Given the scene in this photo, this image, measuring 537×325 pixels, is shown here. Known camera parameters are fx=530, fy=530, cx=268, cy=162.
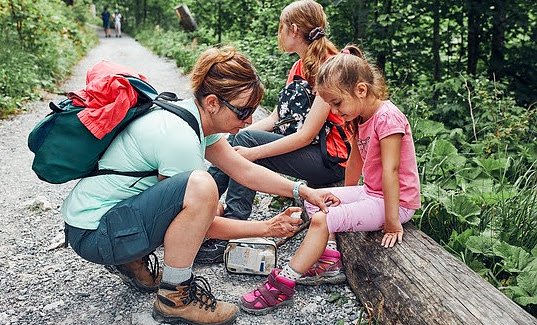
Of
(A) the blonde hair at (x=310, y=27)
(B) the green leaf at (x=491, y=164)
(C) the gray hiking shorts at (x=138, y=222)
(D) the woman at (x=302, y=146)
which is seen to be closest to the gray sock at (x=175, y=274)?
(C) the gray hiking shorts at (x=138, y=222)

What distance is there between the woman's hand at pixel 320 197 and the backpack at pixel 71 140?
28.7 inches

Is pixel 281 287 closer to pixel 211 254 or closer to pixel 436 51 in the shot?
pixel 211 254

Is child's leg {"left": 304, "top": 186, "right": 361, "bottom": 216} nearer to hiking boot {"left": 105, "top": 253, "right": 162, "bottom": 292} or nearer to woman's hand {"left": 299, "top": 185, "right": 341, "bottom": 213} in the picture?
woman's hand {"left": 299, "top": 185, "right": 341, "bottom": 213}

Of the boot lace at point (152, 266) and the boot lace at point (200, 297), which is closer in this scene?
the boot lace at point (200, 297)

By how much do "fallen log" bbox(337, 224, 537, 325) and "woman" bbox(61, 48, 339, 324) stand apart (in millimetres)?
494

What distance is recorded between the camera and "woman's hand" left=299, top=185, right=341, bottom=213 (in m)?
2.81

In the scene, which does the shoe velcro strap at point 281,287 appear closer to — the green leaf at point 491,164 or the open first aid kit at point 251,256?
the open first aid kit at point 251,256

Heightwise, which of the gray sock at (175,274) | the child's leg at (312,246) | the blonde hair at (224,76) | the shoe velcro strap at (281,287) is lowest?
the shoe velcro strap at (281,287)

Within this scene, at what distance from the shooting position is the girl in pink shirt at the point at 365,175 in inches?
102

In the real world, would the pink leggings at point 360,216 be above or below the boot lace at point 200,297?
above

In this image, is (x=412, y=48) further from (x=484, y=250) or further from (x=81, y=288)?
(x=81, y=288)

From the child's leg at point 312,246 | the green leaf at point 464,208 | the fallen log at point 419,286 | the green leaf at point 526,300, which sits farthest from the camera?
the green leaf at point 464,208

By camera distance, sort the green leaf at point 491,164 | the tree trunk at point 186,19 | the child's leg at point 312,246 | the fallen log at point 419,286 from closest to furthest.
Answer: the fallen log at point 419,286 → the child's leg at point 312,246 → the green leaf at point 491,164 → the tree trunk at point 186,19

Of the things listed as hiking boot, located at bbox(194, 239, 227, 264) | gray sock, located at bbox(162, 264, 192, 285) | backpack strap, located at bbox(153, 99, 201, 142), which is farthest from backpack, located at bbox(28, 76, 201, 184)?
hiking boot, located at bbox(194, 239, 227, 264)
